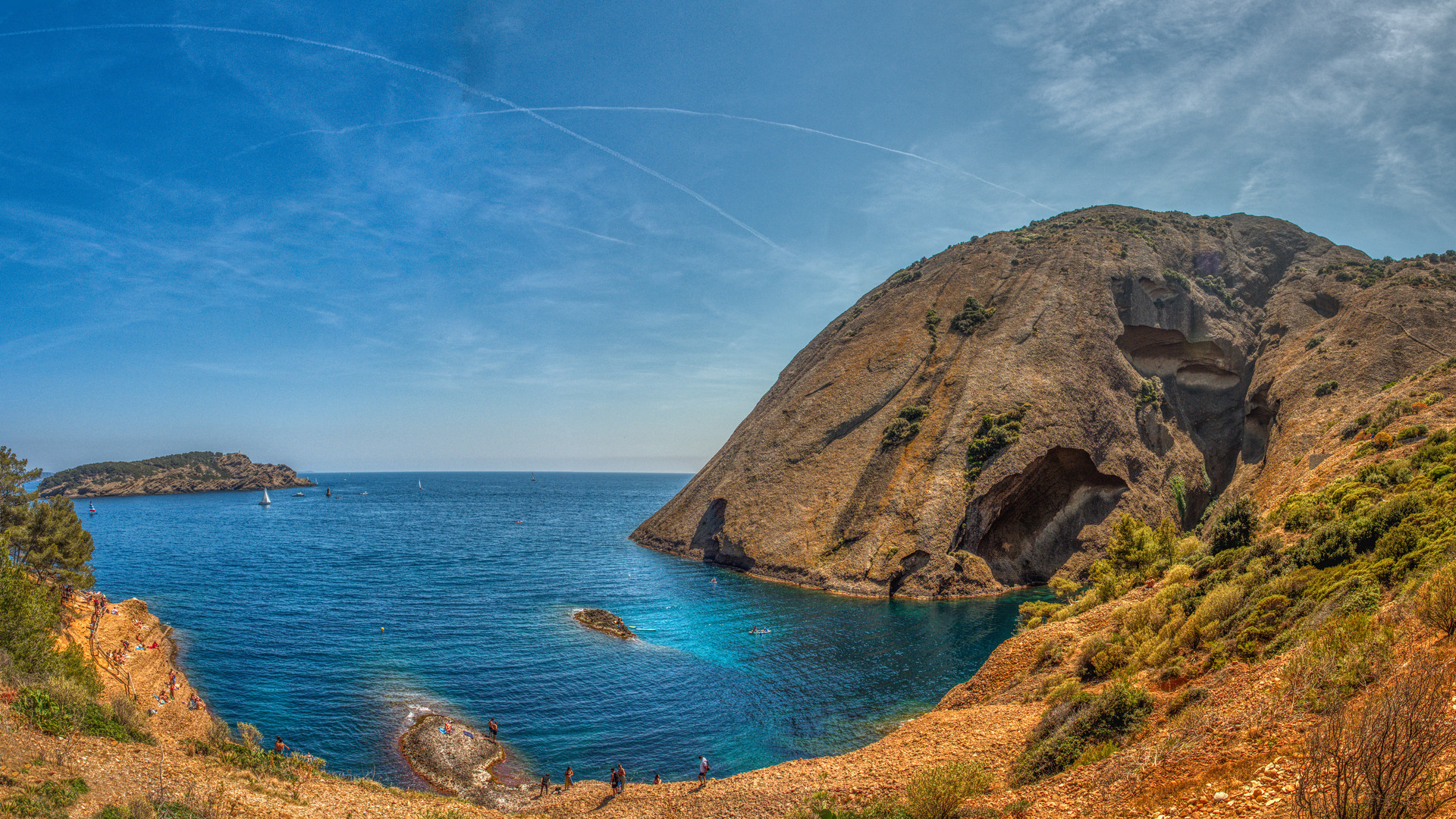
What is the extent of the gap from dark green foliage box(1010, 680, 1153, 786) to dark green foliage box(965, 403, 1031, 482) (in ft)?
154

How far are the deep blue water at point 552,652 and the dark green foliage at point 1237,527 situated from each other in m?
15.7

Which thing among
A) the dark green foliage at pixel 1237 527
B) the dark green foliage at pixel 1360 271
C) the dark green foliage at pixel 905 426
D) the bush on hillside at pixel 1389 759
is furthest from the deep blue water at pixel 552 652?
the dark green foliage at pixel 1360 271

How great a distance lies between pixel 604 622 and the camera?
48.0 meters

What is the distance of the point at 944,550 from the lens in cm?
5606

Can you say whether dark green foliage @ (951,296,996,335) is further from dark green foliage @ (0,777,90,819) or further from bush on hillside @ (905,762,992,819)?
dark green foliage @ (0,777,90,819)

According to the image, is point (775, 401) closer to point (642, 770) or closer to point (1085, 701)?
point (642, 770)

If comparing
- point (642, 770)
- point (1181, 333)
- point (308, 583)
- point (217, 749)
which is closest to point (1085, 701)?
point (642, 770)

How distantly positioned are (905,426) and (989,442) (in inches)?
373

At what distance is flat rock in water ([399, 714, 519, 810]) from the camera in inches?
981

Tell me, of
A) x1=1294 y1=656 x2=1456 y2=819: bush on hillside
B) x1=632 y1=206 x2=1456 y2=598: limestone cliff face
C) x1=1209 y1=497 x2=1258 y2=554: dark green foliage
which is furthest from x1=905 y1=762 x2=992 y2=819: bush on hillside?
x1=632 y1=206 x2=1456 y2=598: limestone cliff face

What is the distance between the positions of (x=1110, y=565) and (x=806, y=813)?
84.6 ft

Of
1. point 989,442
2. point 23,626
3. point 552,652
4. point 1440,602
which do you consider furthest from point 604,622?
point 1440,602

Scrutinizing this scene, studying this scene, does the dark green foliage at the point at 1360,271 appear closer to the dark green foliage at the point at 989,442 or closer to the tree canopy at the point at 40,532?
the dark green foliage at the point at 989,442

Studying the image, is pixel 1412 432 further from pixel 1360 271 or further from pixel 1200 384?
pixel 1360 271
